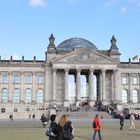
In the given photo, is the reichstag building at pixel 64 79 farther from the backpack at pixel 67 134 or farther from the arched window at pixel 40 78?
the backpack at pixel 67 134

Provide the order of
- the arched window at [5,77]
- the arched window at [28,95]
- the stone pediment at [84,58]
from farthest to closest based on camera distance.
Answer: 1. the arched window at [5,77]
2. the arched window at [28,95]
3. the stone pediment at [84,58]

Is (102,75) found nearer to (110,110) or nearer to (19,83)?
(110,110)

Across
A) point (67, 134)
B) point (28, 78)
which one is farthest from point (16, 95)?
point (67, 134)

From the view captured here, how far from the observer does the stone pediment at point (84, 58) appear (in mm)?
108000

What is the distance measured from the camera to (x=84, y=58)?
108375mm

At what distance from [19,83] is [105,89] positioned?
2215 cm

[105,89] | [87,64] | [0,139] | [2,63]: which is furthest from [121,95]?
[0,139]

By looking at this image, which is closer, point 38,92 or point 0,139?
point 0,139

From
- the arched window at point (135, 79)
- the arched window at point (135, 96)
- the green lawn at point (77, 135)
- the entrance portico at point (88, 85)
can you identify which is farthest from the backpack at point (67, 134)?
the arched window at point (135, 96)

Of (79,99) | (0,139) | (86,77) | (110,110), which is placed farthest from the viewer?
(86,77)

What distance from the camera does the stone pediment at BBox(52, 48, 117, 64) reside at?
354ft

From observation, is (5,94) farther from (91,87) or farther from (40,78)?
(91,87)

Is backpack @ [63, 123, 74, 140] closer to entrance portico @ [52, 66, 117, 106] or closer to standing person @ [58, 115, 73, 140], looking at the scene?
standing person @ [58, 115, 73, 140]

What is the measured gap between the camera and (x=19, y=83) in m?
111
